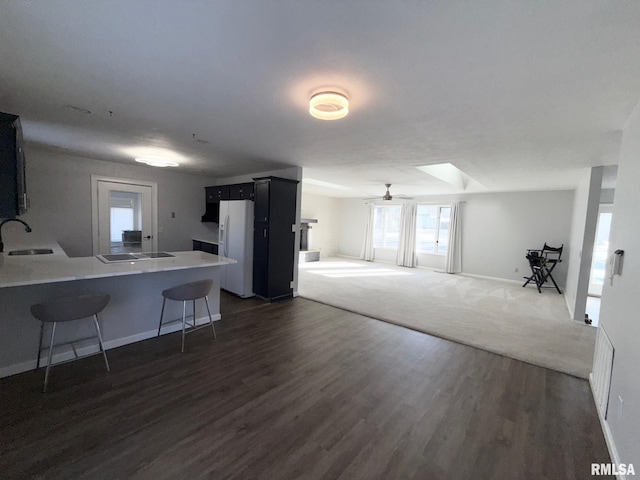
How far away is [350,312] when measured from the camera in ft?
13.8

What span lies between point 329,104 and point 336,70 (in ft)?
0.84

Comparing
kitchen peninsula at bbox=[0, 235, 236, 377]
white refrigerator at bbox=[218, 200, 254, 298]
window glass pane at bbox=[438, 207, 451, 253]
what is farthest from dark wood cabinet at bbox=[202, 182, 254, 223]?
window glass pane at bbox=[438, 207, 451, 253]

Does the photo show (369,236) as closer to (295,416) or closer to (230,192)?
(230,192)

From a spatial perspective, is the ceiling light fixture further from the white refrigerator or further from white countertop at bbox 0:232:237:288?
the white refrigerator

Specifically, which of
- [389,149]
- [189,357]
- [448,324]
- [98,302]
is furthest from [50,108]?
[448,324]

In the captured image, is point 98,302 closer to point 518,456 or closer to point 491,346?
point 518,456

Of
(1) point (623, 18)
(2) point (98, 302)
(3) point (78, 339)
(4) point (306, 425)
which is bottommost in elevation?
(4) point (306, 425)

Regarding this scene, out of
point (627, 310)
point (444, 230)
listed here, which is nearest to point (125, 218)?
point (627, 310)

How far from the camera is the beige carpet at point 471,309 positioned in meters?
3.16

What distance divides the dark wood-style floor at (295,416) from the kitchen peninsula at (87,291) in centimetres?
17

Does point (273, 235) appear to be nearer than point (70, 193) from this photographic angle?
Yes

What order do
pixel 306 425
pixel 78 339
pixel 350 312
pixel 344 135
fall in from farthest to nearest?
pixel 350 312
pixel 344 135
pixel 78 339
pixel 306 425

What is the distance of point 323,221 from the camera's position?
9.93m

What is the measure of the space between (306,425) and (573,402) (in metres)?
2.25
